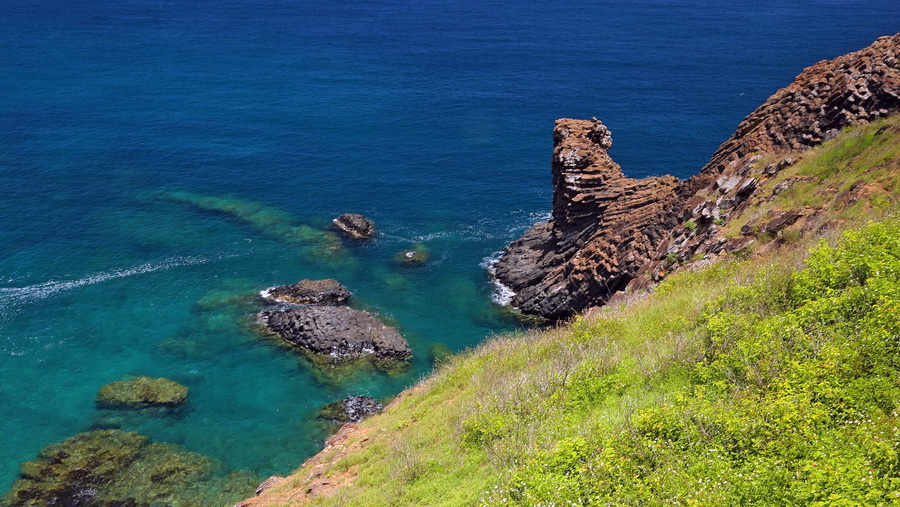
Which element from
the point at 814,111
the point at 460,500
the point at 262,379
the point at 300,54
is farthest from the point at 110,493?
the point at 300,54

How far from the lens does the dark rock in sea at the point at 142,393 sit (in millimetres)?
47469

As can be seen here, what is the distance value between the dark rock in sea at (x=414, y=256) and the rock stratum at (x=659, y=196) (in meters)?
7.72

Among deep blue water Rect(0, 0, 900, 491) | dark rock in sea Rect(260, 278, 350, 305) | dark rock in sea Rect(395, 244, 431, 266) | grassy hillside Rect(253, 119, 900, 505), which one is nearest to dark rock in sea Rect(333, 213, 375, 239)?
deep blue water Rect(0, 0, 900, 491)

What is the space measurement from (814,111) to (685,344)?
29.6 metres

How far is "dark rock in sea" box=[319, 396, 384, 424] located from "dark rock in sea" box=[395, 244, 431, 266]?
2093 centimetres

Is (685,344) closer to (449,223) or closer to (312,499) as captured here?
(312,499)

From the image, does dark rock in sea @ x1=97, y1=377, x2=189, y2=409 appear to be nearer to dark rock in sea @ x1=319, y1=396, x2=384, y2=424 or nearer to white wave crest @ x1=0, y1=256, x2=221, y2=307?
dark rock in sea @ x1=319, y1=396, x2=384, y2=424

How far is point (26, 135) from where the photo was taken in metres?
93.2

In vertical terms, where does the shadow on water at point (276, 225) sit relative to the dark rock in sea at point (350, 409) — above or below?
above

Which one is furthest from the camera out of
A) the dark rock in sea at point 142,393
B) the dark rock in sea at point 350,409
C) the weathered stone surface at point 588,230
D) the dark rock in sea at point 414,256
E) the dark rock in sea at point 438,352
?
the dark rock in sea at point 414,256

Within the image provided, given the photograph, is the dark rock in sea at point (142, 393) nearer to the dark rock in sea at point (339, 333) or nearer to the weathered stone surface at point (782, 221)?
the dark rock in sea at point (339, 333)

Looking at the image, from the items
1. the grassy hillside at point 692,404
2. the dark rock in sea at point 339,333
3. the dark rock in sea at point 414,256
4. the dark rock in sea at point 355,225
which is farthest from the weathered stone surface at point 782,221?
the dark rock in sea at point 355,225

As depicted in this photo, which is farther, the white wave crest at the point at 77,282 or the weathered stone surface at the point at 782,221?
the white wave crest at the point at 77,282

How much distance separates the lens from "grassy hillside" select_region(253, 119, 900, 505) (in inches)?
603
